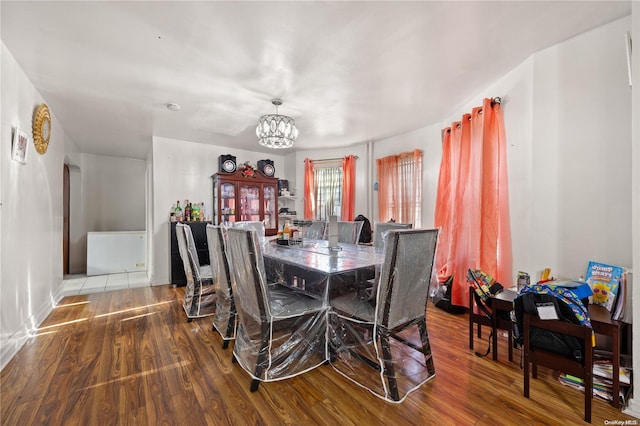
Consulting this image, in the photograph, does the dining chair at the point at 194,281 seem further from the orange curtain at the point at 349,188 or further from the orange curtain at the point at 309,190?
the orange curtain at the point at 349,188

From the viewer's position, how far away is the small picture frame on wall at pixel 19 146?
2.05 m

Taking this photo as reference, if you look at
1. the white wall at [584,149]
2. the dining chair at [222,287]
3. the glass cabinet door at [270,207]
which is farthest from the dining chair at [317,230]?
the white wall at [584,149]

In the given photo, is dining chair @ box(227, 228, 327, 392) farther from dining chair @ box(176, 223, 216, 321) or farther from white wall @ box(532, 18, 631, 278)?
white wall @ box(532, 18, 631, 278)

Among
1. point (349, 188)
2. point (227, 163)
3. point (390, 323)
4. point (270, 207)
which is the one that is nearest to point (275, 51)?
→ point (390, 323)

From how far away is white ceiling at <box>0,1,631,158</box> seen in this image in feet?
5.28

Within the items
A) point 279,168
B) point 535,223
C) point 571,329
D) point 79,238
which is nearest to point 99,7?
point 571,329

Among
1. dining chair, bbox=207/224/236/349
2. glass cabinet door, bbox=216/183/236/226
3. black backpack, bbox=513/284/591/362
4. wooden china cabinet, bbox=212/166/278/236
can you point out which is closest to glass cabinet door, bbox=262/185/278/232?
wooden china cabinet, bbox=212/166/278/236

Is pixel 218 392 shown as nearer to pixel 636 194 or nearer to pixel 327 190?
pixel 636 194

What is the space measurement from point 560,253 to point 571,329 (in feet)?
2.65

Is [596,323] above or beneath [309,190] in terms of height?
beneath

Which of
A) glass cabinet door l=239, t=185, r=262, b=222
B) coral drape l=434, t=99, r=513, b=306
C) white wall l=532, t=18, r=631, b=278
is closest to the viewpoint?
white wall l=532, t=18, r=631, b=278

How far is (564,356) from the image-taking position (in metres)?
1.46

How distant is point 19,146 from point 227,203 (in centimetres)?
264

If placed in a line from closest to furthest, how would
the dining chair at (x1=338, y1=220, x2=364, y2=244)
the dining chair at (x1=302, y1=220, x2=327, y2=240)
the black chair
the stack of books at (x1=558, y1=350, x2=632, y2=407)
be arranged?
1. the black chair
2. the stack of books at (x1=558, y1=350, x2=632, y2=407)
3. the dining chair at (x1=338, y1=220, x2=364, y2=244)
4. the dining chair at (x1=302, y1=220, x2=327, y2=240)
